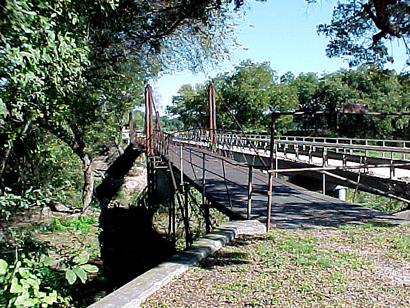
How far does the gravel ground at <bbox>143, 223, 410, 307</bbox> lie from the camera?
370 cm

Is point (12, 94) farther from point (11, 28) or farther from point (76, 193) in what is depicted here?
point (76, 193)

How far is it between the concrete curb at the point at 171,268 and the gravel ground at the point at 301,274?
0.08 m

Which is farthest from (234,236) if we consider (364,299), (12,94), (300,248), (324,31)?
(324,31)

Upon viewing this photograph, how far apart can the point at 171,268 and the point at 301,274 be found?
1.20m

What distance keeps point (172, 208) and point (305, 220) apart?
7846 millimetres

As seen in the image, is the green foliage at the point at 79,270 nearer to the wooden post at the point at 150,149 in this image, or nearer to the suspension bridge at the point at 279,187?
the suspension bridge at the point at 279,187

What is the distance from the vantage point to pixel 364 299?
3699 millimetres

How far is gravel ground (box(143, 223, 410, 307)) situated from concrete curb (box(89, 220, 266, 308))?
8cm

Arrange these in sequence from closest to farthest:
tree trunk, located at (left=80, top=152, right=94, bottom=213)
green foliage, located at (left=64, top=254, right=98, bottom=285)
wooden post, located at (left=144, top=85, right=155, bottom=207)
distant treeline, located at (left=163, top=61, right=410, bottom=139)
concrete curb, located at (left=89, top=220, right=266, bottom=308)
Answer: green foliage, located at (left=64, top=254, right=98, bottom=285), concrete curb, located at (left=89, top=220, right=266, bottom=308), tree trunk, located at (left=80, top=152, right=94, bottom=213), wooden post, located at (left=144, top=85, right=155, bottom=207), distant treeline, located at (left=163, top=61, right=410, bottom=139)

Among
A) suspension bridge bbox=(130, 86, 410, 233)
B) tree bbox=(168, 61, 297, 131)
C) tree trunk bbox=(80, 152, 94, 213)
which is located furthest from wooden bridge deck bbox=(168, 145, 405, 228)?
tree bbox=(168, 61, 297, 131)

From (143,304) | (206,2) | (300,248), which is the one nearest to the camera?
(143,304)

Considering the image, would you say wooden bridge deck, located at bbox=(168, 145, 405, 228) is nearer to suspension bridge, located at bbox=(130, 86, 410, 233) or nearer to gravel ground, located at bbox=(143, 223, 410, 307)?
suspension bridge, located at bbox=(130, 86, 410, 233)

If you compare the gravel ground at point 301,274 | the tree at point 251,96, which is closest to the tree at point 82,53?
the gravel ground at point 301,274

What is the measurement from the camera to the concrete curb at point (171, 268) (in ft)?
11.9
